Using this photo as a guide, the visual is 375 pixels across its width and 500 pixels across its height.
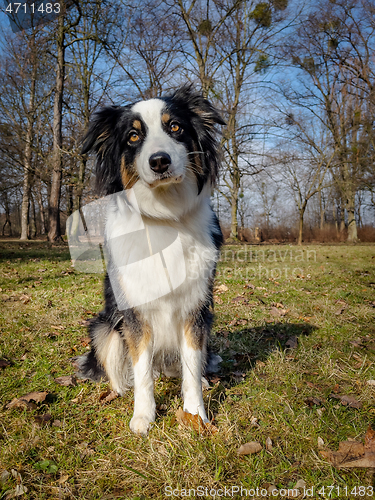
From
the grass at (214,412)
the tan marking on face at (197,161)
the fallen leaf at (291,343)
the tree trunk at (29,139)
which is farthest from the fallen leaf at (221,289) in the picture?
the tree trunk at (29,139)

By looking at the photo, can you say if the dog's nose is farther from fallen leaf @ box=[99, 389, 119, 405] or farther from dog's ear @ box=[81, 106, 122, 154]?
fallen leaf @ box=[99, 389, 119, 405]

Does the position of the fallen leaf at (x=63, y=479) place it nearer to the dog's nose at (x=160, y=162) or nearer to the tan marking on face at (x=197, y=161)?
the dog's nose at (x=160, y=162)

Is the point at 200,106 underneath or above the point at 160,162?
above

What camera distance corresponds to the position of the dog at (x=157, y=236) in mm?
2158

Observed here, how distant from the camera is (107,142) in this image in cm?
244

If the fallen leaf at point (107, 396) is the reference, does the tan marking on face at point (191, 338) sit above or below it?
above

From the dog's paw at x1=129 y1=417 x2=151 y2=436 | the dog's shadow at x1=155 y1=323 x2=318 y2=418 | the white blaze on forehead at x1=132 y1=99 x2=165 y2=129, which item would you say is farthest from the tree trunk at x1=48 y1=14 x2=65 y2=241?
the dog's paw at x1=129 y1=417 x2=151 y2=436

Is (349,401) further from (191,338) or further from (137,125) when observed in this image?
(137,125)

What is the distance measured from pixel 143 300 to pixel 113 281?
0.36m

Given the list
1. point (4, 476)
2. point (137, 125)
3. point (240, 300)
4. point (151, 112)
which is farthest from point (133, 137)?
point (240, 300)

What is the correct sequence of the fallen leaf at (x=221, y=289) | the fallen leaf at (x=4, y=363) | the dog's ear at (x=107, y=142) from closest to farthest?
the dog's ear at (x=107, y=142), the fallen leaf at (x=4, y=363), the fallen leaf at (x=221, y=289)

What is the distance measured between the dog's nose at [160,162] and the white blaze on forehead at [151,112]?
0.32 metres

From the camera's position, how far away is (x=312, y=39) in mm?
17234

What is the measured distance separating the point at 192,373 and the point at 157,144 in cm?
154
